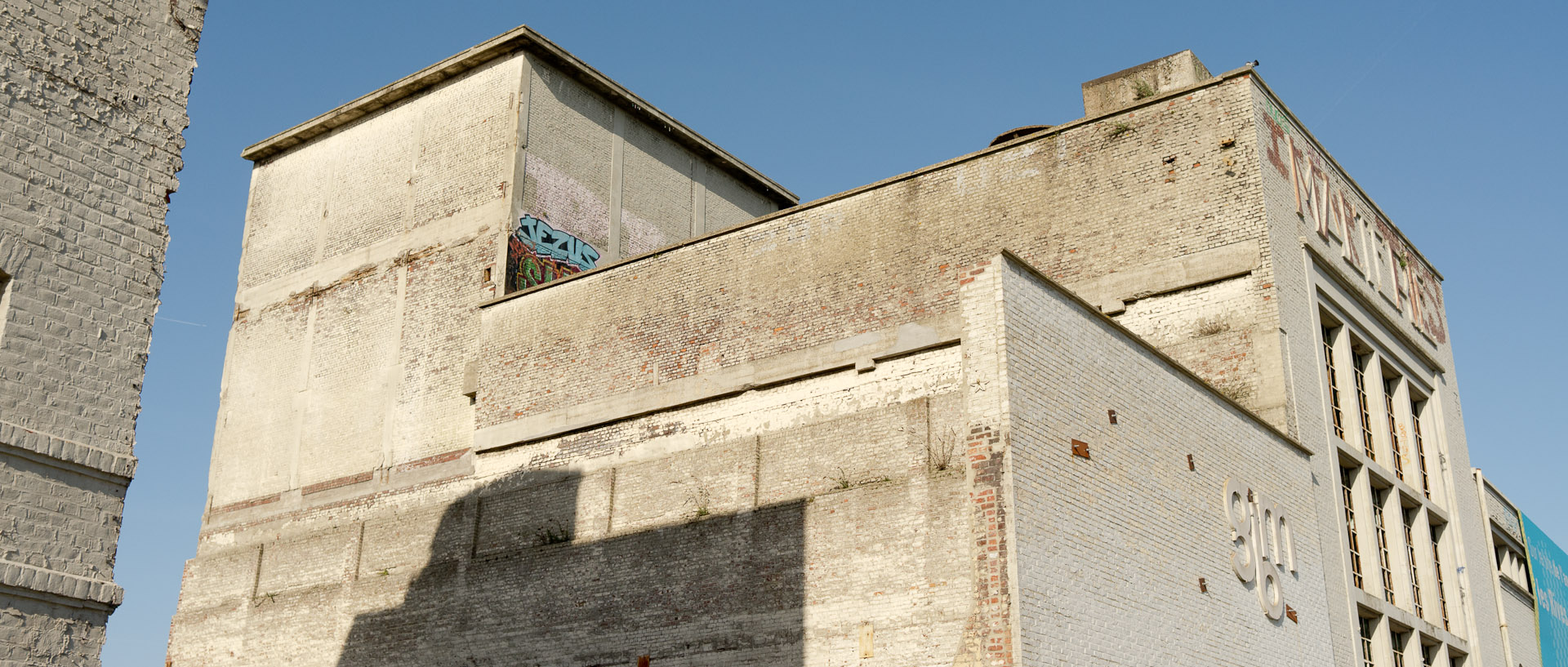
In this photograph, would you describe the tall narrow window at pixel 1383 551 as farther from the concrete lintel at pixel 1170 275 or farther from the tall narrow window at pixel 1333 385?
the concrete lintel at pixel 1170 275

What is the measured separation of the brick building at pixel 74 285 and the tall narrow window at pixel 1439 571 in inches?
679

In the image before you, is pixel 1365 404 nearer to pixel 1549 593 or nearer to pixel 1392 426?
pixel 1392 426

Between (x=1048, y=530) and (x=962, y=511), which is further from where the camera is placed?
(x=962, y=511)

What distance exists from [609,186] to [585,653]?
957cm

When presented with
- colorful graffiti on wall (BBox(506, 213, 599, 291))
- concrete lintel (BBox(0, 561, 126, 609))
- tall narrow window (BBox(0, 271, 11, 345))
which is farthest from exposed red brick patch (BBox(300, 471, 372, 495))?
tall narrow window (BBox(0, 271, 11, 345))

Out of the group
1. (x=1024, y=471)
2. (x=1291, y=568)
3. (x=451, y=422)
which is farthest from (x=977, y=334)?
(x=451, y=422)

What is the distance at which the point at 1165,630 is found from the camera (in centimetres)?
1283

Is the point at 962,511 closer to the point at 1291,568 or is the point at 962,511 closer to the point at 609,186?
the point at 1291,568

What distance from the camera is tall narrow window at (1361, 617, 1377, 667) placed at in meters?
16.9

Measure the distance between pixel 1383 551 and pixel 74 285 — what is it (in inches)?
638

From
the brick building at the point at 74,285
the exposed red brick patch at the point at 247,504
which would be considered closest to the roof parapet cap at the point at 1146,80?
the brick building at the point at 74,285

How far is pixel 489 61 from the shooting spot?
2341cm

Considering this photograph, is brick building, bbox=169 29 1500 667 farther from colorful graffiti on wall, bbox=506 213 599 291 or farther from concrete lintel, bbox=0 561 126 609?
concrete lintel, bbox=0 561 126 609

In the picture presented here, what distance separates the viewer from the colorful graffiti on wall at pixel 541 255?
2203 cm
